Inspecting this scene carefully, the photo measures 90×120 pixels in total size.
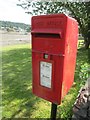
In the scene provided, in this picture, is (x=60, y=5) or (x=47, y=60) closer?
(x=47, y=60)

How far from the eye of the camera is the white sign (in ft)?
6.25

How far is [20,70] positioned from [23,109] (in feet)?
8.79

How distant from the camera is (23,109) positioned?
297cm

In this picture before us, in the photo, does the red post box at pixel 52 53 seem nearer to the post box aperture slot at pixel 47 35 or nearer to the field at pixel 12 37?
the post box aperture slot at pixel 47 35

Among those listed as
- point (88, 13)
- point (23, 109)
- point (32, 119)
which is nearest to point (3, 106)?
point (23, 109)

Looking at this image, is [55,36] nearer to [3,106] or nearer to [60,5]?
[3,106]

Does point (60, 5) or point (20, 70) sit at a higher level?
point (60, 5)

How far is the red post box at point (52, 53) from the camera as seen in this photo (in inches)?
68.4

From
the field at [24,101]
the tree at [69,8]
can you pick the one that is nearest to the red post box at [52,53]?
the field at [24,101]

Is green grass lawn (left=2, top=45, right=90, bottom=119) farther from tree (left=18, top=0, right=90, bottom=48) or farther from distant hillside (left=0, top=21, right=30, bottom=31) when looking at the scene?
tree (left=18, top=0, right=90, bottom=48)

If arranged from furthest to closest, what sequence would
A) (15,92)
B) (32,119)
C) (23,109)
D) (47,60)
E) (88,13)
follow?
1. (88,13)
2. (15,92)
3. (23,109)
4. (32,119)
5. (47,60)

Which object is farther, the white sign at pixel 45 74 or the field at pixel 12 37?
the field at pixel 12 37

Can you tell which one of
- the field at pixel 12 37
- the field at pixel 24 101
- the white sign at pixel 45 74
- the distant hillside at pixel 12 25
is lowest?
the field at pixel 24 101

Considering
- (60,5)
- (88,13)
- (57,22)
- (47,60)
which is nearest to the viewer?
(57,22)
